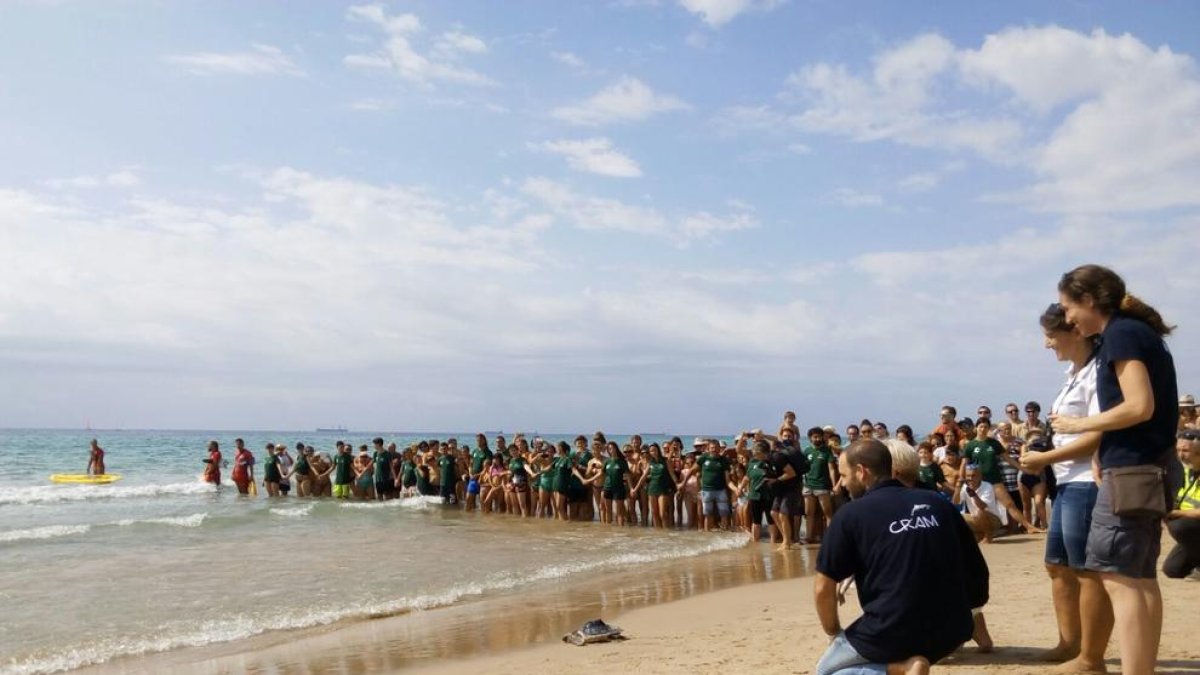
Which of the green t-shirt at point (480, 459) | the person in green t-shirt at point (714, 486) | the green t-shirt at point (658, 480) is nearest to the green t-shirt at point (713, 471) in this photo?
the person in green t-shirt at point (714, 486)

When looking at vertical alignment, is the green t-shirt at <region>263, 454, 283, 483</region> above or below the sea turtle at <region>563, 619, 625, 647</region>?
above

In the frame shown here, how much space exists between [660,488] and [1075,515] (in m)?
12.1

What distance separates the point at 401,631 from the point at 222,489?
68.1 feet

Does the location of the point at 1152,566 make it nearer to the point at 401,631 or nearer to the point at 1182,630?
the point at 1182,630

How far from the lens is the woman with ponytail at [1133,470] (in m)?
3.66

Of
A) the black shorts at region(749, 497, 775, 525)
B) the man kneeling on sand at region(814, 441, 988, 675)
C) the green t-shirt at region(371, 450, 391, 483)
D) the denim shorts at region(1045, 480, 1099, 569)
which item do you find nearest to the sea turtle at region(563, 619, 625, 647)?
the denim shorts at region(1045, 480, 1099, 569)

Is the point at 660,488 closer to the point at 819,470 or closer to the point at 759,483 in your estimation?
the point at 759,483

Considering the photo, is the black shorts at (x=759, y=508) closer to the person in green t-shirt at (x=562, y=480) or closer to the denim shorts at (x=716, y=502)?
the denim shorts at (x=716, y=502)

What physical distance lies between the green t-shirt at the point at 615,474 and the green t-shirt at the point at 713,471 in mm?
1949

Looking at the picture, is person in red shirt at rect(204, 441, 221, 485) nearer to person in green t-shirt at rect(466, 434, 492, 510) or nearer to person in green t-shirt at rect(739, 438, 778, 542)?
person in green t-shirt at rect(466, 434, 492, 510)

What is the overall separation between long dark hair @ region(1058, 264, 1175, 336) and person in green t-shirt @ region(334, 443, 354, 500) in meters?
20.2

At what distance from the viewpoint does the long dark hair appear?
3877 mm

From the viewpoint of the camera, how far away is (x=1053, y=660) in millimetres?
5121

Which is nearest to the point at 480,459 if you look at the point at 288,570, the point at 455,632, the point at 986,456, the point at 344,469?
the point at 344,469
